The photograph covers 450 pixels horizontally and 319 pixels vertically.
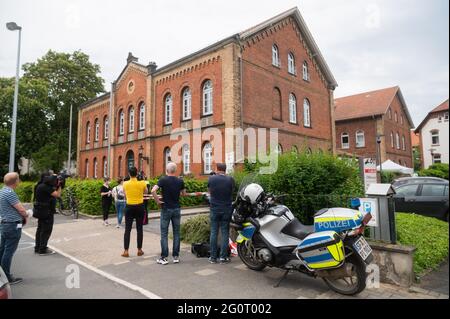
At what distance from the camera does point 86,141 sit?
34469 millimetres

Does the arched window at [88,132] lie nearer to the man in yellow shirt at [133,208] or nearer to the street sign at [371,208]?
the man in yellow shirt at [133,208]

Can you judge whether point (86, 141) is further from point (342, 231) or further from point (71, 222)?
point (342, 231)

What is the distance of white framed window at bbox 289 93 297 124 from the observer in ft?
78.1

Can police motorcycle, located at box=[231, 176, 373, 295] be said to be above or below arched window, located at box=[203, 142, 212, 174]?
below

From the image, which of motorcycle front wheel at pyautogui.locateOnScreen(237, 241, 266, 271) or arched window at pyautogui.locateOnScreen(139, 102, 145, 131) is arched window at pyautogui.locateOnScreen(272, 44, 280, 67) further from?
motorcycle front wheel at pyautogui.locateOnScreen(237, 241, 266, 271)

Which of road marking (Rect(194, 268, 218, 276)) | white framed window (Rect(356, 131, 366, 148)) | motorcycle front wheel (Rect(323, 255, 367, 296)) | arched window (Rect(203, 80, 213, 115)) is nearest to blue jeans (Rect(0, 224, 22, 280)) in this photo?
road marking (Rect(194, 268, 218, 276))

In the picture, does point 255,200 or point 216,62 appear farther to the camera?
point 216,62

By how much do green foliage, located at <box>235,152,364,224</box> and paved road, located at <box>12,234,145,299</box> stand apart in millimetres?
3808

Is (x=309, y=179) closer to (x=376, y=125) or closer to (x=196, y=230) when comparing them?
(x=196, y=230)

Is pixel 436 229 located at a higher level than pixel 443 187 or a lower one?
lower

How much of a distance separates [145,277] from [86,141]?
32461mm

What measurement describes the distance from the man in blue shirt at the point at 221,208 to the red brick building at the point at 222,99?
470 inches

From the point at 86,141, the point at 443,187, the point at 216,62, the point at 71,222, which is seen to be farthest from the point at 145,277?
the point at 86,141

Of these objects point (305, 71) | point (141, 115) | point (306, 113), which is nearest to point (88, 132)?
point (141, 115)
